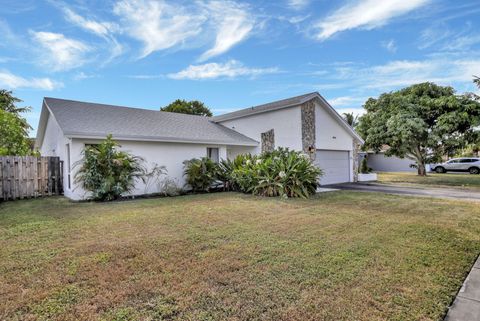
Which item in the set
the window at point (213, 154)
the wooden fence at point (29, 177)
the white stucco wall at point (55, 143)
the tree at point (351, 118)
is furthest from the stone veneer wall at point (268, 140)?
the tree at point (351, 118)

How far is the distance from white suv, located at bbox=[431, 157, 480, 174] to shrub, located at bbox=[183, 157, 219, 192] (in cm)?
2589

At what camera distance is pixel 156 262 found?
3.86 m

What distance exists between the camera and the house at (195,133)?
35.7 feet

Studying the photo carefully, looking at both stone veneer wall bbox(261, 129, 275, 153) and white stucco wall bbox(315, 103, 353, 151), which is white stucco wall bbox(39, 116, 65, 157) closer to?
stone veneer wall bbox(261, 129, 275, 153)

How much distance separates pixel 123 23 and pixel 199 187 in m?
7.61

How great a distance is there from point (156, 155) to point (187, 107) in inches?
834

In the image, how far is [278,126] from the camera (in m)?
14.6

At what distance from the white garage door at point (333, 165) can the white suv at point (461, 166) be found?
16.5m

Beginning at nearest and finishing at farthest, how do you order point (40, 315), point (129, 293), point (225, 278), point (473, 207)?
1. point (40, 315)
2. point (129, 293)
3. point (225, 278)
4. point (473, 207)

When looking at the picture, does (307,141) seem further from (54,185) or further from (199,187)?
(54,185)

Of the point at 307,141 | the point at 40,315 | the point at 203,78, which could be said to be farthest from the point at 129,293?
the point at 203,78

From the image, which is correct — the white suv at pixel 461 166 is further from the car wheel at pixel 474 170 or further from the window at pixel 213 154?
the window at pixel 213 154

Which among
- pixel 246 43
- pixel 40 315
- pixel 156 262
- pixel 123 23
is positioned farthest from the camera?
pixel 246 43

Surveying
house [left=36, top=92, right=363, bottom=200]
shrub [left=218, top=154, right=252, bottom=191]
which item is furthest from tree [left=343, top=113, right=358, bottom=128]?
shrub [left=218, top=154, right=252, bottom=191]
